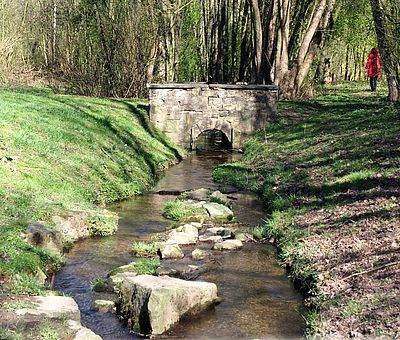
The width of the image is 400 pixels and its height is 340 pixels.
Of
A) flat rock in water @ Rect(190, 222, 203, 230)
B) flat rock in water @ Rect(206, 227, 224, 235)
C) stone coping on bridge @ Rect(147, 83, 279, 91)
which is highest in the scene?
stone coping on bridge @ Rect(147, 83, 279, 91)

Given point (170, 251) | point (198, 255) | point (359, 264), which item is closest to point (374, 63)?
point (198, 255)

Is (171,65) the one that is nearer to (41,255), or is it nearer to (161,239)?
(161,239)

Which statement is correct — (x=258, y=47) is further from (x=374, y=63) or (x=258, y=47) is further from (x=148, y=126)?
(x=148, y=126)

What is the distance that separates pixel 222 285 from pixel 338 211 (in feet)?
9.11

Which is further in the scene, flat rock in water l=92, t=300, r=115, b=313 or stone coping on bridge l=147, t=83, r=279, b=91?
stone coping on bridge l=147, t=83, r=279, b=91

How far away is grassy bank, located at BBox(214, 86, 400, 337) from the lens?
663 centimetres

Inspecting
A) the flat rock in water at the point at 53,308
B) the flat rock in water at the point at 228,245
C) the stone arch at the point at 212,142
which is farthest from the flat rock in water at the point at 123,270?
the stone arch at the point at 212,142

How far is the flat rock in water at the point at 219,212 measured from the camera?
38.7 feet

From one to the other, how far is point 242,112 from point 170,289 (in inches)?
597

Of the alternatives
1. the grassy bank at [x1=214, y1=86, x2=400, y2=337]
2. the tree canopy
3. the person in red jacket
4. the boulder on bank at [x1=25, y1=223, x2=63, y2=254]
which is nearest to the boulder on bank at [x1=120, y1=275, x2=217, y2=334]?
the grassy bank at [x1=214, y1=86, x2=400, y2=337]

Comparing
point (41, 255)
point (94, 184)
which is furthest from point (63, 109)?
point (41, 255)

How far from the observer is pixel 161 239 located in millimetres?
10250

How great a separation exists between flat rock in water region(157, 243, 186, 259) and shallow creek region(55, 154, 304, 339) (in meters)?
0.48

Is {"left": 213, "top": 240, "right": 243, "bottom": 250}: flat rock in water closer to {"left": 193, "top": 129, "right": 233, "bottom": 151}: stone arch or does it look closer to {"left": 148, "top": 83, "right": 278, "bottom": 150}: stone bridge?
{"left": 148, "top": 83, "right": 278, "bottom": 150}: stone bridge
